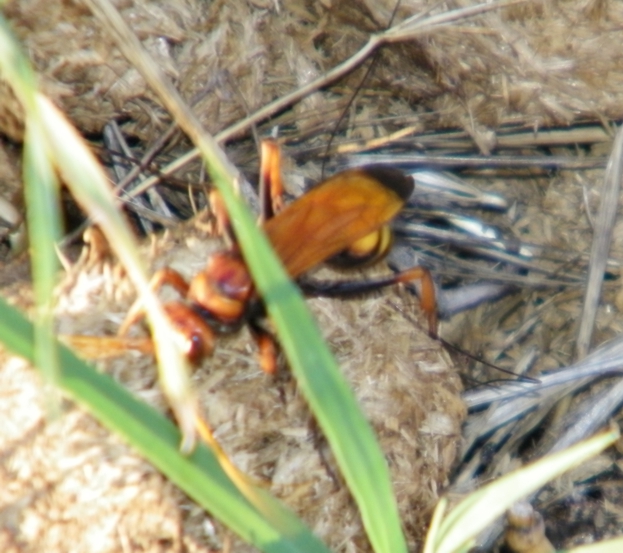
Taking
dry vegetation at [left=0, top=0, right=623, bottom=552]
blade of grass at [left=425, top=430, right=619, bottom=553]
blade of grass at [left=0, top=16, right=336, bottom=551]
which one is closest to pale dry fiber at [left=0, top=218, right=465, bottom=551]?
dry vegetation at [left=0, top=0, right=623, bottom=552]

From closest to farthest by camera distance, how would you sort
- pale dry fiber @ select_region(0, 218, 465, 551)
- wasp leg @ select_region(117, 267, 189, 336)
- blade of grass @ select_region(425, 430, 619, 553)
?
1. blade of grass @ select_region(425, 430, 619, 553)
2. pale dry fiber @ select_region(0, 218, 465, 551)
3. wasp leg @ select_region(117, 267, 189, 336)

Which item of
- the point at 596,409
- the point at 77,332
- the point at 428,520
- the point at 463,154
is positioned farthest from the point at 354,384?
the point at 463,154

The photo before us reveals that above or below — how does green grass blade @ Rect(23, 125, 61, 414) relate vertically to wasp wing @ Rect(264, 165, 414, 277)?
above

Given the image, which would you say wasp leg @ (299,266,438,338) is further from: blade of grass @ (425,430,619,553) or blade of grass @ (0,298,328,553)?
blade of grass @ (0,298,328,553)

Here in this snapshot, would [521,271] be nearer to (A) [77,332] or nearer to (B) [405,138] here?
(B) [405,138]

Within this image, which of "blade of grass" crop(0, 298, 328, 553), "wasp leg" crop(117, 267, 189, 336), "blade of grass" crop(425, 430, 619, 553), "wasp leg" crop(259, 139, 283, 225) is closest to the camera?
"blade of grass" crop(0, 298, 328, 553)

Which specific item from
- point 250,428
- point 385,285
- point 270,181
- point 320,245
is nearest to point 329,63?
point 270,181

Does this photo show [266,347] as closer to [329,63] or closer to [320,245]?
[320,245]
